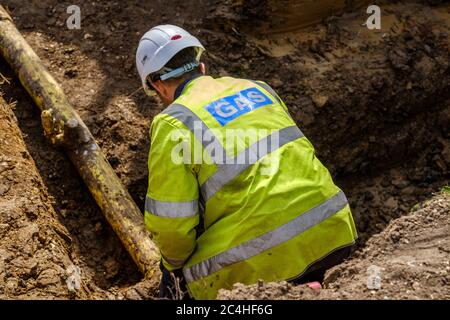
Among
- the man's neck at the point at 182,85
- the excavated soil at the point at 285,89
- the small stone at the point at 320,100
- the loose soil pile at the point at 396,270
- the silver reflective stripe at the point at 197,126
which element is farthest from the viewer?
the small stone at the point at 320,100

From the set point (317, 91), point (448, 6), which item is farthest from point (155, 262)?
point (448, 6)

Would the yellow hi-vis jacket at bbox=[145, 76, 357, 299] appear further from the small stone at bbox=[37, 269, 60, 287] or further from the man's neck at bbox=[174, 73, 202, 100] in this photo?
the small stone at bbox=[37, 269, 60, 287]

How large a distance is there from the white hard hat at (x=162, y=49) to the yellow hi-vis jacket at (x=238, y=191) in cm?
27

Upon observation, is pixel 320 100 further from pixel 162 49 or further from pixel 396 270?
pixel 396 270

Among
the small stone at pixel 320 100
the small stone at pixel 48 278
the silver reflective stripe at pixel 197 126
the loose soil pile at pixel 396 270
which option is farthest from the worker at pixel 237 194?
the small stone at pixel 320 100

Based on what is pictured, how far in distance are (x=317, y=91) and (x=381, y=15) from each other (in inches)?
53.1

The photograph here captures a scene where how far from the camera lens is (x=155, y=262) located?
4281 millimetres

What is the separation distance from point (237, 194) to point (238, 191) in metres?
0.02

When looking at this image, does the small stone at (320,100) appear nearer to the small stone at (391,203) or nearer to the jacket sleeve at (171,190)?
the small stone at (391,203)

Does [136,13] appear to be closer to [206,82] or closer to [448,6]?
[206,82]

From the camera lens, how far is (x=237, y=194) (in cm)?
316

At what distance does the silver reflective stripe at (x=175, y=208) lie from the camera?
10.5ft

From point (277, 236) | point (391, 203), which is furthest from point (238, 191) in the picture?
point (391, 203)

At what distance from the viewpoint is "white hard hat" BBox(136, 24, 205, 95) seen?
11.5 feet
